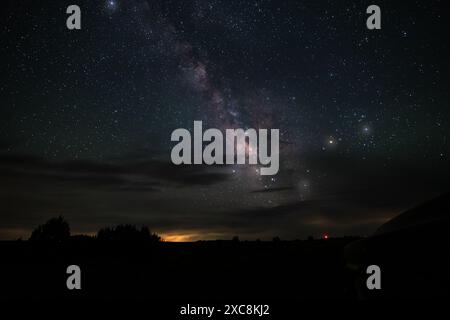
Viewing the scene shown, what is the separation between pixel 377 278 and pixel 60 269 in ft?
41.6

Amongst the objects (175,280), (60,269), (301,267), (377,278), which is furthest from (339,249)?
(377,278)

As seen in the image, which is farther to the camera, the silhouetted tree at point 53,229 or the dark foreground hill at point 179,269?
the silhouetted tree at point 53,229

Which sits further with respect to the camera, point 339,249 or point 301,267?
point 339,249

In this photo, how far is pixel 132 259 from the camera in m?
15.8

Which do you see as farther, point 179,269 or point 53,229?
point 53,229

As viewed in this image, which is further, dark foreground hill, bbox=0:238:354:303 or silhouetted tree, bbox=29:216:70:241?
silhouetted tree, bbox=29:216:70:241
